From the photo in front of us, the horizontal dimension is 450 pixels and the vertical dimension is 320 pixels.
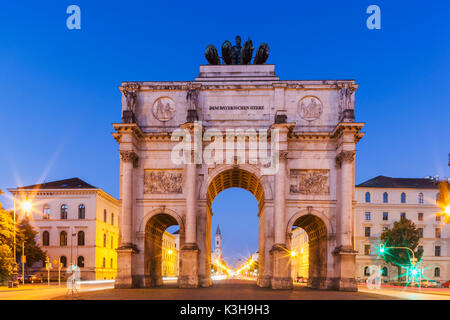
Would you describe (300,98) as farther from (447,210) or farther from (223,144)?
(447,210)

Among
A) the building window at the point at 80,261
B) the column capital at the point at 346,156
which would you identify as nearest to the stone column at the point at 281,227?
the column capital at the point at 346,156

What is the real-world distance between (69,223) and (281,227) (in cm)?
3666

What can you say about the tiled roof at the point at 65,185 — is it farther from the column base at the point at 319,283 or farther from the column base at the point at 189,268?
the column base at the point at 319,283

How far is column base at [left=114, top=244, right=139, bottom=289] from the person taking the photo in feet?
110

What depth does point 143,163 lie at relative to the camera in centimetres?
3672

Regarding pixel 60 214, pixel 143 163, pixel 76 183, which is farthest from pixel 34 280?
pixel 143 163

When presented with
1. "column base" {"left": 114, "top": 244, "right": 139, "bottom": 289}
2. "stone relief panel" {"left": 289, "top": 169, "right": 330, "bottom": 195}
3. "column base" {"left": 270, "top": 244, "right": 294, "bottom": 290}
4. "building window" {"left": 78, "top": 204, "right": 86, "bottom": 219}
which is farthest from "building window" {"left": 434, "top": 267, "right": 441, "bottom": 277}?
"column base" {"left": 114, "top": 244, "right": 139, "bottom": 289}

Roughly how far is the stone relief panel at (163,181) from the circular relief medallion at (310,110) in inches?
407

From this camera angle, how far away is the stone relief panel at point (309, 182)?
36.0 meters

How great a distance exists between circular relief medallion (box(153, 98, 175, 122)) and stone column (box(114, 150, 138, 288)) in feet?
12.1

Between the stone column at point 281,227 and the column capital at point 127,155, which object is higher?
the column capital at point 127,155

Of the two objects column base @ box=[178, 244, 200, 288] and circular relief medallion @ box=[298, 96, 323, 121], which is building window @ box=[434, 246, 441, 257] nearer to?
circular relief medallion @ box=[298, 96, 323, 121]
